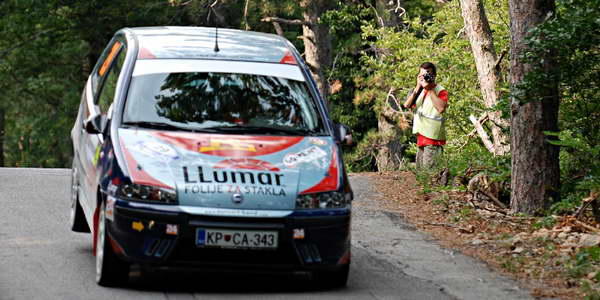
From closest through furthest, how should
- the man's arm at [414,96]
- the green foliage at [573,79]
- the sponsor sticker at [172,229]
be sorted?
the sponsor sticker at [172,229] → the green foliage at [573,79] → the man's arm at [414,96]

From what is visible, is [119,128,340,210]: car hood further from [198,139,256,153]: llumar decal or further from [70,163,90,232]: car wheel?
[70,163,90,232]: car wheel

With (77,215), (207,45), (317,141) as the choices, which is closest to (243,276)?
(317,141)

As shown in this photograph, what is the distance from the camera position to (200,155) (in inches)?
312

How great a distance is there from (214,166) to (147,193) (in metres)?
0.50

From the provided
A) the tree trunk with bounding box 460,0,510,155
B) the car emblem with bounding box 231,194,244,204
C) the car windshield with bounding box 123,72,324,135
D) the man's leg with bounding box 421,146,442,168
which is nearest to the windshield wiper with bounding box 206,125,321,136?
the car windshield with bounding box 123,72,324,135

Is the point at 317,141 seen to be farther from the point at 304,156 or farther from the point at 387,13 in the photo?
the point at 387,13

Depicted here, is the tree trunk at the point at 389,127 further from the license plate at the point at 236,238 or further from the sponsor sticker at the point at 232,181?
the license plate at the point at 236,238

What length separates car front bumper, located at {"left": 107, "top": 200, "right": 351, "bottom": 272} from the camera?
299 inches

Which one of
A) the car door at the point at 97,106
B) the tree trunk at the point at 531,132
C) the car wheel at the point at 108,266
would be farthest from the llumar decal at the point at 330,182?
the tree trunk at the point at 531,132

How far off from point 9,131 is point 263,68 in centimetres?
5289

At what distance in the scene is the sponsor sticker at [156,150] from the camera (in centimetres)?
791

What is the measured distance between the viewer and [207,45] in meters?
9.30

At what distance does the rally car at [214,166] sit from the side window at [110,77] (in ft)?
0.11

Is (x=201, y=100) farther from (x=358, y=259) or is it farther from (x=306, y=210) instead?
(x=358, y=259)
